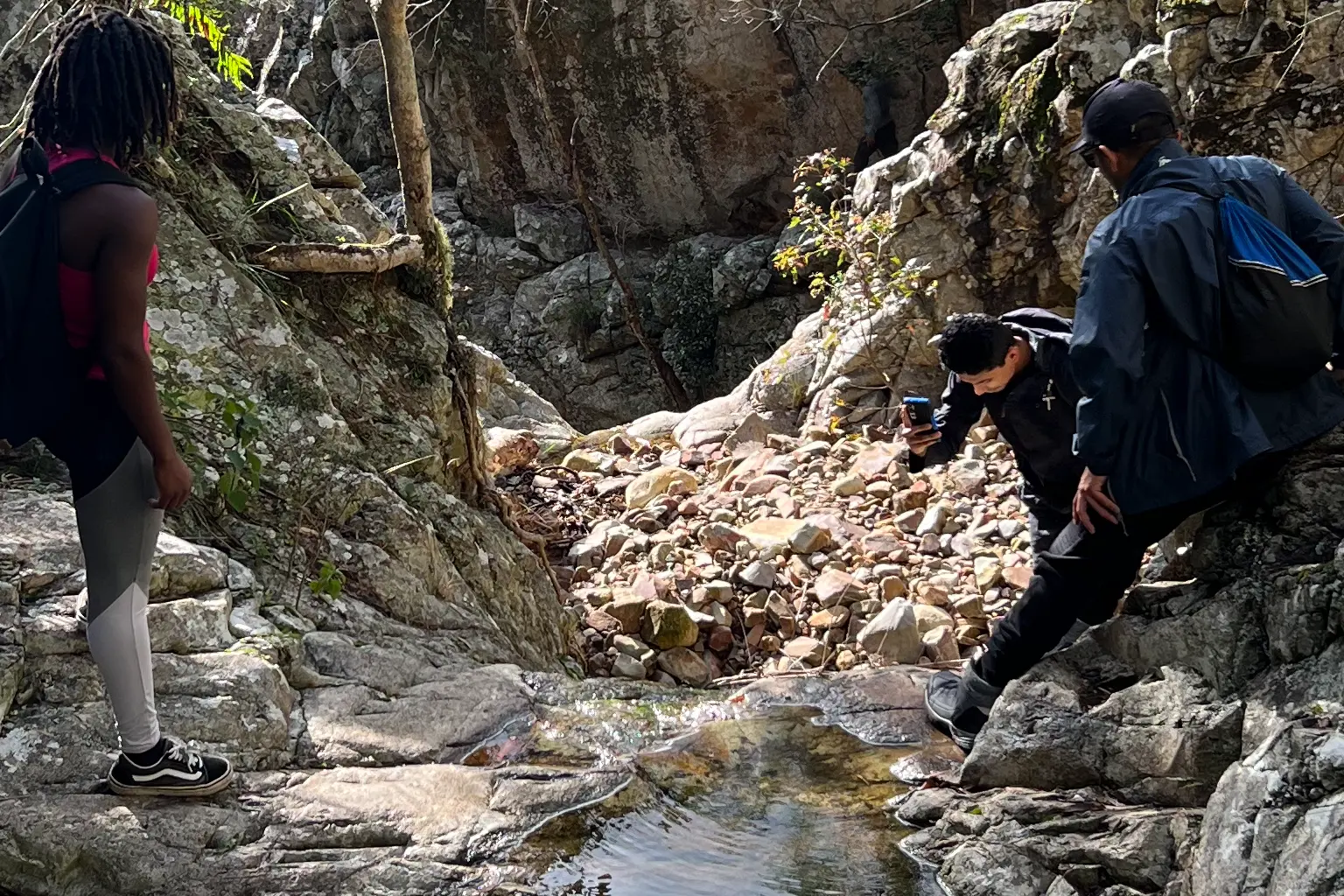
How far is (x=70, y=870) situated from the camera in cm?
212

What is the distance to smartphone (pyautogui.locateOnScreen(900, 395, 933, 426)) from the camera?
3.22 m

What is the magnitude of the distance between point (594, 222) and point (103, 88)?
1296cm

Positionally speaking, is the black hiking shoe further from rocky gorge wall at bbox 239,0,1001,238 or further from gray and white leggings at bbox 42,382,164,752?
rocky gorge wall at bbox 239,0,1001,238

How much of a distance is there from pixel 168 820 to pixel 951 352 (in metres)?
2.34

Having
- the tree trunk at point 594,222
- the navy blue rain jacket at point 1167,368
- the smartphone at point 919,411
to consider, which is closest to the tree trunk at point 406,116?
the smartphone at point 919,411

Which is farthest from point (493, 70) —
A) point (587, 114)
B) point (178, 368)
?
point (178, 368)

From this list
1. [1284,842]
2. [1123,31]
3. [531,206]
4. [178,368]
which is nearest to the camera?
[1284,842]

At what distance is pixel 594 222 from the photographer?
14.8 meters

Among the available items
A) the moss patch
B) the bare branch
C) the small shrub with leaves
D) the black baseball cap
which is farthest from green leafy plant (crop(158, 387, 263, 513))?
the moss patch

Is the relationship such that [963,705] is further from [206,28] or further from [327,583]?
[206,28]

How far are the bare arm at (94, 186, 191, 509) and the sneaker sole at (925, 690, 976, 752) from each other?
2.17 m

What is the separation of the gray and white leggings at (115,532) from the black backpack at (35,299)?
0.06 meters

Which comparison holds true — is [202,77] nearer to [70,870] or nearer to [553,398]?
[70,870]

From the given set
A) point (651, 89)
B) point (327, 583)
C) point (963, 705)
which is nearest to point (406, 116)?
point (327, 583)
